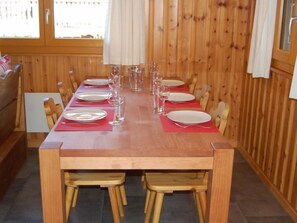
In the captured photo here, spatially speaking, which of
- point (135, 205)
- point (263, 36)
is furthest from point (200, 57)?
point (135, 205)

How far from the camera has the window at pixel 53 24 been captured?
3818 mm

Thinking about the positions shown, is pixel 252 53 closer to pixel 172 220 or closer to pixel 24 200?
pixel 172 220

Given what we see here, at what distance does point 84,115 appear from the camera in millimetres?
2381

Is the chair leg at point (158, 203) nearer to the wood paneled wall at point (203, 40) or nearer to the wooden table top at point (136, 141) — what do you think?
the wooden table top at point (136, 141)

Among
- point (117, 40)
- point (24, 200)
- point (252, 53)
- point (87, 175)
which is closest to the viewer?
point (87, 175)

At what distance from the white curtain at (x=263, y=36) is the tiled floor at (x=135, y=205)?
0.96 m

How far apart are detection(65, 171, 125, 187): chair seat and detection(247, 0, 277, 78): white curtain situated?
5.09ft

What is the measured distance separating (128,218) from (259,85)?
66.7 inches

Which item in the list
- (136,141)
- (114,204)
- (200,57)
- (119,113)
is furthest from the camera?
(200,57)

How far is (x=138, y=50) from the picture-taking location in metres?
3.71

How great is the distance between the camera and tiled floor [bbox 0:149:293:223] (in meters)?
2.72

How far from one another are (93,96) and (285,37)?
5.10 ft

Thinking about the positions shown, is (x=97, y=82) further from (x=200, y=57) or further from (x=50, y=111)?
(x=200, y=57)

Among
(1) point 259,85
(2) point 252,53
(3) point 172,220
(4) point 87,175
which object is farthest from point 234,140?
(4) point 87,175
